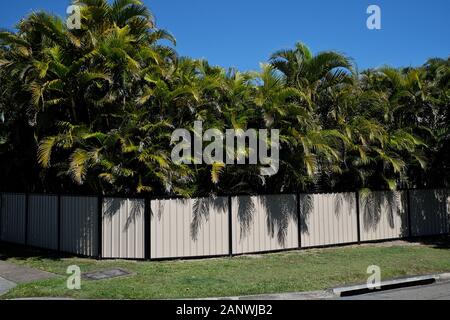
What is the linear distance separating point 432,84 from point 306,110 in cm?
543

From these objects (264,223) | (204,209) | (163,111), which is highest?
(163,111)

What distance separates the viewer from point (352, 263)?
12906 mm

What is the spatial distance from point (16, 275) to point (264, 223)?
22.5 ft

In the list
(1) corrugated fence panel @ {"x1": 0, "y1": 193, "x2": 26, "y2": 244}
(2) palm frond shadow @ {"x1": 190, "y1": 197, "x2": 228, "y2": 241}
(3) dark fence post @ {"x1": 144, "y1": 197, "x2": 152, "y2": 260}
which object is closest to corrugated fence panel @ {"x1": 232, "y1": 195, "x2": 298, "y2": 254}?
(2) palm frond shadow @ {"x1": 190, "y1": 197, "x2": 228, "y2": 241}

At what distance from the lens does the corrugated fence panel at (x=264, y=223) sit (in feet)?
47.8

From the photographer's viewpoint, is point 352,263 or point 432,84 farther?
point 432,84

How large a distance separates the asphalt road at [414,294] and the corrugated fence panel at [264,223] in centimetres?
515

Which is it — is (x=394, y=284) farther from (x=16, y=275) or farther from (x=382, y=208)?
(x=16, y=275)

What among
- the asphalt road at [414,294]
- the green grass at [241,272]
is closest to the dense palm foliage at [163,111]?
the green grass at [241,272]

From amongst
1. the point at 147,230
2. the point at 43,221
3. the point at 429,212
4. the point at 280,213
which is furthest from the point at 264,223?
the point at 429,212

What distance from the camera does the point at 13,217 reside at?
16.8 meters
